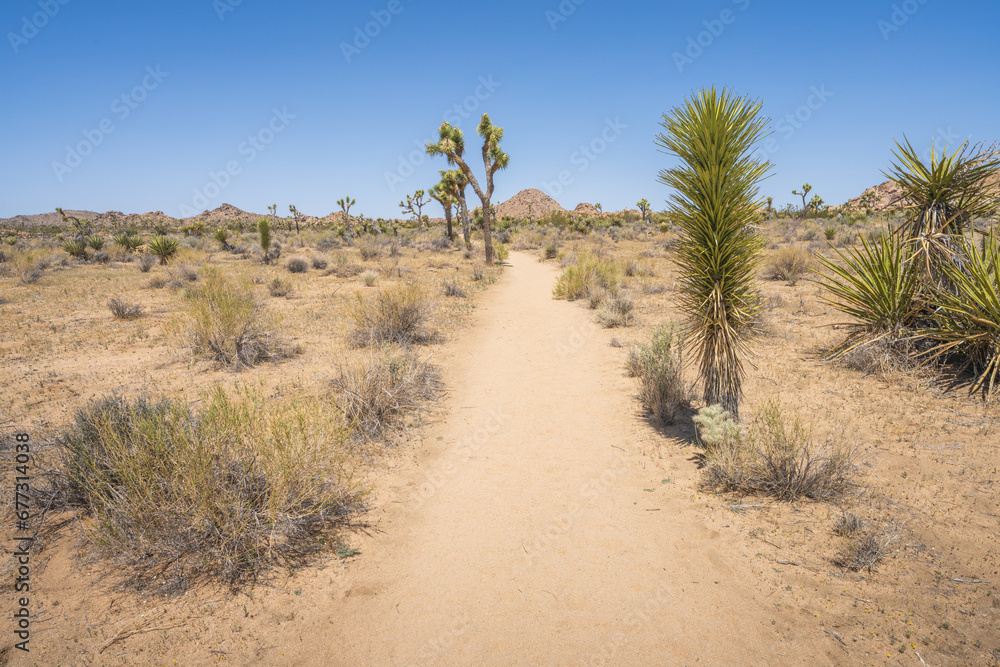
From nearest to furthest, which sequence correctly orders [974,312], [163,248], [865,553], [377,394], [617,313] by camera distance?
1. [865,553]
2. [974,312]
3. [377,394]
4. [617,313]
5. [163,248]

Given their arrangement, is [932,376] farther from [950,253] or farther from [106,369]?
[106,369]

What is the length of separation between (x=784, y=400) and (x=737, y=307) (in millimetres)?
2277

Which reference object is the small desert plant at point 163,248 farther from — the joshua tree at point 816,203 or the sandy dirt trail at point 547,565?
the joshua tree at point 816,203

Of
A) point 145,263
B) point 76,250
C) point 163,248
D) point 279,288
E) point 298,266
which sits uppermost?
point 76,250

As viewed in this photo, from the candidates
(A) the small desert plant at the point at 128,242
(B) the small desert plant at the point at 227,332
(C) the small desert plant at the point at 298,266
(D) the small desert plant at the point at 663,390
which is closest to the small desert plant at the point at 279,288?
(C) the small desert plant at the point at 298,266

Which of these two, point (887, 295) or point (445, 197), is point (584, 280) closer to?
point (887, 295)

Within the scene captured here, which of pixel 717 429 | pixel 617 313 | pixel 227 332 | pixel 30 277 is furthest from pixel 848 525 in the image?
pixel 30 277

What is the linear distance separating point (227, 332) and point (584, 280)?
32.9ft

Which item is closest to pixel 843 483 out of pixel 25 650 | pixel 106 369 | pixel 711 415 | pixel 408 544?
pixel 711 415

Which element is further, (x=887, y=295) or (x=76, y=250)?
(x=76, y=250)

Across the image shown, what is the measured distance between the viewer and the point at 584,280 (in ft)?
45.4

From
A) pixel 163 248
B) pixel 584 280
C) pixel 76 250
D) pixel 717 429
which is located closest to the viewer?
pixel 717 429

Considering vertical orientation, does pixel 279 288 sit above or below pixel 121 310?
above

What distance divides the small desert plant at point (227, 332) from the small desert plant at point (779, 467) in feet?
24.4
